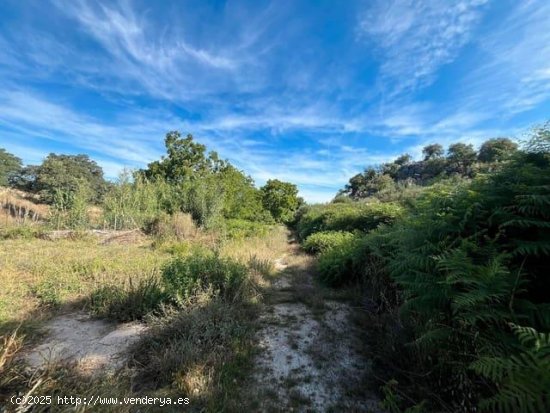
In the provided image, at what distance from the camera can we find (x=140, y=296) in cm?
420

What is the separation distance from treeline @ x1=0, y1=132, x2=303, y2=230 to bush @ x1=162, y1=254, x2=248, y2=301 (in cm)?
795

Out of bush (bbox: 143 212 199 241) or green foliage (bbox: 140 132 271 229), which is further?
green foliage (bbox: 140 132 271 229)

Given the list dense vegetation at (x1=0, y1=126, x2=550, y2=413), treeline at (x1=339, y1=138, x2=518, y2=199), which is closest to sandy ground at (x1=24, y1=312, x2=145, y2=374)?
dense vegetation at (x1=0, y1=126, x2=550, y2=413)

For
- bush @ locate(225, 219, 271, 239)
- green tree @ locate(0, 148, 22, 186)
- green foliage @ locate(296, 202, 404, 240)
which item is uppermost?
green tree @ locate(0, 148, 22, 186)

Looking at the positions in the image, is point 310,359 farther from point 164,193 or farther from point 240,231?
point 164,193

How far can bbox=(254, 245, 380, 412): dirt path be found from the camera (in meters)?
2.59

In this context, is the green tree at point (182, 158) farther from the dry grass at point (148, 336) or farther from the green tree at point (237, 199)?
the dry grass at point (148, 336)

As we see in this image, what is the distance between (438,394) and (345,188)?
136 feet

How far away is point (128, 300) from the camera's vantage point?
13.6ft

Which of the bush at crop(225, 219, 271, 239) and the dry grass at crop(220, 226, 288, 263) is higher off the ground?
the bush at crop(225, 219, 271, 239)

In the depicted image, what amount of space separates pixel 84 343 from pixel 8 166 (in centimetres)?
3957

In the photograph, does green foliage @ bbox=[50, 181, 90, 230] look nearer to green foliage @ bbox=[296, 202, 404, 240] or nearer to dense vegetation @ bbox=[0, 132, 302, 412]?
dense vegetation @ bbox=[0, 132, 302, 412]

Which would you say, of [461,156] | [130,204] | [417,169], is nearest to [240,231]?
[130,204]

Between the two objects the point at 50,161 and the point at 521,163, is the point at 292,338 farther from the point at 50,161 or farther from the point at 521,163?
the point at 50,161
